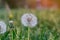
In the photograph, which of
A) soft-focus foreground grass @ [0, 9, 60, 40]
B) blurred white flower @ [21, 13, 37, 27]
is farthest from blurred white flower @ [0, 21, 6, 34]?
blurred white flower @ [21, 13, 37, 27]

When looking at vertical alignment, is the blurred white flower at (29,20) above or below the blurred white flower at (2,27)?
above

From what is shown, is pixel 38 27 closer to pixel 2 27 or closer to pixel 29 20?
pixel 29 20

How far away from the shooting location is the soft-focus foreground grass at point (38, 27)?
0.99 m

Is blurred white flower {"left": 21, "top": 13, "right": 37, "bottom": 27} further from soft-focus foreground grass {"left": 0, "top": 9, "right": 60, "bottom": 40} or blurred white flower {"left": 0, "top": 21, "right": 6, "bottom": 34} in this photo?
blurred white flower {"left": 0, "top": 21, "right": 6, "bottom": 34}

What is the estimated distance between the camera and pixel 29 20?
39.4 inches

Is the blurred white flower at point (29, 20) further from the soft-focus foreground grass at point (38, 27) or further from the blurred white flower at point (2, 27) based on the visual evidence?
the blurred white flower at point (2, 27)

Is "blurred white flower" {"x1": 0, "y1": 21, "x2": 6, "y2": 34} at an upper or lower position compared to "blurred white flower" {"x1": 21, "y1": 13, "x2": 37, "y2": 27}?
lower

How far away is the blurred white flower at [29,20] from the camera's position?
100 centimetres

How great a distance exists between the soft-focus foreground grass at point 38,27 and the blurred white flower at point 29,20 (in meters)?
0.02

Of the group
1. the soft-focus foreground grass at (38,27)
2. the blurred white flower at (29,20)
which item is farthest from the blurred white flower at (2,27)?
the blurred white flower at (29,20)

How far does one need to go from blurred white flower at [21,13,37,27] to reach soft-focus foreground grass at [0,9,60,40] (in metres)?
0.02

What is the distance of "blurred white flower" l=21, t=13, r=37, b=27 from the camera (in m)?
1.00

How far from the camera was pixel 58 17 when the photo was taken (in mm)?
1018

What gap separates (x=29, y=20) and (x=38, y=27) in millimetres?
77
